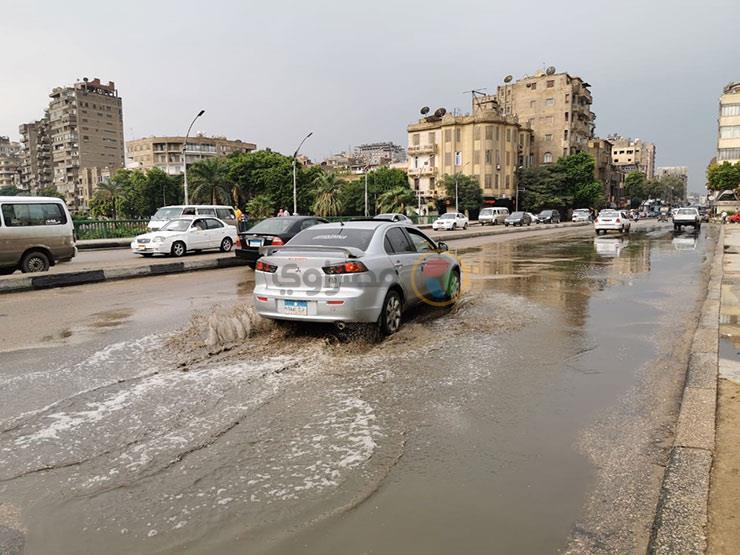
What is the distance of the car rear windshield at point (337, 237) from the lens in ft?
24.8

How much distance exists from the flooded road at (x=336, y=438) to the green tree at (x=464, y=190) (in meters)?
65.9

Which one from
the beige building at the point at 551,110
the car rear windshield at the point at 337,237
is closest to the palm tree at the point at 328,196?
the beige building at the point at 551,110

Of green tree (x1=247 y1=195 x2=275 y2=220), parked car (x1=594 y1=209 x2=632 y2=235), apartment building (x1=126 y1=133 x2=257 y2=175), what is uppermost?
apartment building (x1=126 y1=133 x2=257 y2=175)

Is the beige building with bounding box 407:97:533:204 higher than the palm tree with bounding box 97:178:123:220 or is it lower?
higher

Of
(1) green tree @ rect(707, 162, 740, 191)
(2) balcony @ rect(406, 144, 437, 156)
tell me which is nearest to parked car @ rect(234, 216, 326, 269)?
(2) balcony @ rect(406, 144, 437, 156)

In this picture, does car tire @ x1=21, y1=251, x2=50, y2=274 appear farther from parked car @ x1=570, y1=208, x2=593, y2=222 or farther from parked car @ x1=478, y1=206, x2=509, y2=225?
parked car @ x1=570, y1=208, x2=593, y2=222

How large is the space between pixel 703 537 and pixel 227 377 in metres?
4.22

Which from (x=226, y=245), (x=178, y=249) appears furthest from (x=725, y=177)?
(x=178, y=249)

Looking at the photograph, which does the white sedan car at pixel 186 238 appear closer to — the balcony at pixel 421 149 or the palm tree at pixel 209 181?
the palm tree at pixel 209 181

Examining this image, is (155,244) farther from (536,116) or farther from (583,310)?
(536,116)

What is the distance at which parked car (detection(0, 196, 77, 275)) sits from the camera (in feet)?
45.4

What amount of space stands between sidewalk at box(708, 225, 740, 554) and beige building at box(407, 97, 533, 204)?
69465 mm

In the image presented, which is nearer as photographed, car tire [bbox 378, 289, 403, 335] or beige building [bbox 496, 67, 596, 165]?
car tire [bbox 378, 289, 403, 335]

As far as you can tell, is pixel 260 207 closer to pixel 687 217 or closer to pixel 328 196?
pixel 328 196
